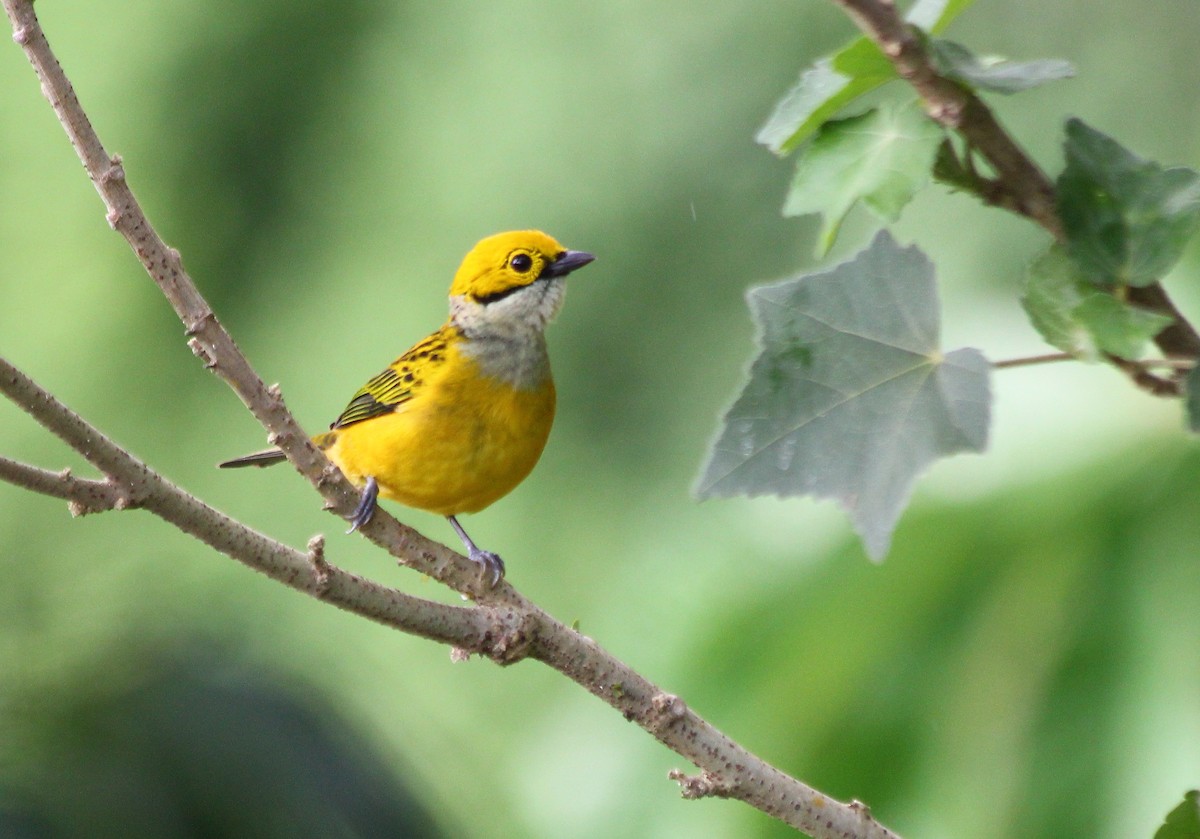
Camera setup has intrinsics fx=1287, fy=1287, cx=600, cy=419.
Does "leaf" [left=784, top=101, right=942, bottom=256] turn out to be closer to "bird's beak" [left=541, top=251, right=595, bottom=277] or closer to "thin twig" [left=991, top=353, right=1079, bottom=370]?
"thin twig" [left=991, top=353, right=1079, bottom=370]

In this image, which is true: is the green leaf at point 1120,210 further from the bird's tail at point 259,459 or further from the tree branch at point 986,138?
the bird's tail at point 259,459

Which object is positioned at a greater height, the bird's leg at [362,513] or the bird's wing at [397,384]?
the bird's wing at [397,384]

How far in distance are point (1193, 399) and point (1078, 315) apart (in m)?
0.06

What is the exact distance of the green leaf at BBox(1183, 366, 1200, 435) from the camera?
469mm

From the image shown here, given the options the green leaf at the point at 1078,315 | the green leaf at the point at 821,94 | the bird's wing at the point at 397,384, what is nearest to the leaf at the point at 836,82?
the green leaf at the point at 821,94

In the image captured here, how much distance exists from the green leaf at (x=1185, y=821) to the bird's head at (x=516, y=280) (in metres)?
1.18

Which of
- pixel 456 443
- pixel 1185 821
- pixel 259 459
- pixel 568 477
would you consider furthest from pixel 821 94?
pixel 568 477

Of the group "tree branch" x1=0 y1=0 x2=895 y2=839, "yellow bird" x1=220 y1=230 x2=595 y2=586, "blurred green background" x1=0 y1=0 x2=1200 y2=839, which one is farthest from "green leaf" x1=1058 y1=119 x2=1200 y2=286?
"yellow bird" x1=220 y1=230 x2=595 y2=586

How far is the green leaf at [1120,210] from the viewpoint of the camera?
0.52m

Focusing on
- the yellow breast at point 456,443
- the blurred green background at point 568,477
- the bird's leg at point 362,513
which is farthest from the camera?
the yellow breast at point 456,443

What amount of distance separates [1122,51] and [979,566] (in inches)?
46.0

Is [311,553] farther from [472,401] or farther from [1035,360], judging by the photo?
[472,401]

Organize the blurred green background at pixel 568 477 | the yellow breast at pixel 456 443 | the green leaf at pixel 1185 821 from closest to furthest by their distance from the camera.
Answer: the green leaf at pixel 1185 821, the blurred green background at pixel 568 477, the yellow breast at pixel 456 443

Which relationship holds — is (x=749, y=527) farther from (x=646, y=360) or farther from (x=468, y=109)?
(x=468, y=109)
